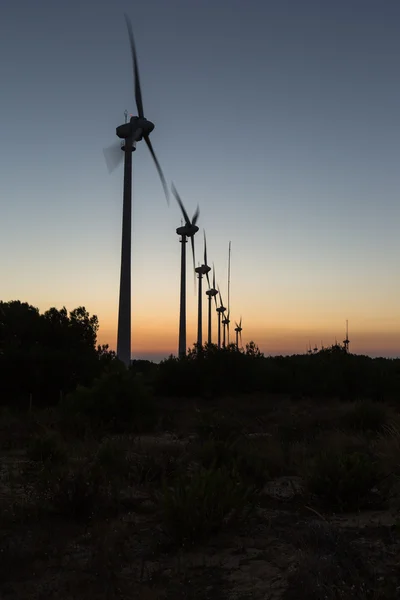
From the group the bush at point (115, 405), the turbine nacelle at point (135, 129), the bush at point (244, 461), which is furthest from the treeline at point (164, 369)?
the bush at point (244, 461)

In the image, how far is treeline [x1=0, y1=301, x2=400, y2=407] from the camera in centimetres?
3166

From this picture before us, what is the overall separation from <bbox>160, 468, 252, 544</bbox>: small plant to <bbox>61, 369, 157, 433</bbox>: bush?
42.7ft

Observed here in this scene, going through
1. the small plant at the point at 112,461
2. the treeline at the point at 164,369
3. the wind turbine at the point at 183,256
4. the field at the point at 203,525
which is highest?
the wind turbine at the point at 183,256

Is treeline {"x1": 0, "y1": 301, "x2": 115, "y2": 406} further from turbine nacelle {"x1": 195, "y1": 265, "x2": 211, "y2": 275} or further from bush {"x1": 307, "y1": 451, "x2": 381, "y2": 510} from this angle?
turbine nacelle {"x1": 195, "y1": 265, "x2": 211, "y2": 275}

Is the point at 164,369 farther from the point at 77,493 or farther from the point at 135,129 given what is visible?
the point at 77,493

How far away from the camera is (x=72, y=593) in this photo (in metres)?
6.04

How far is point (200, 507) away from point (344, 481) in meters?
2.89

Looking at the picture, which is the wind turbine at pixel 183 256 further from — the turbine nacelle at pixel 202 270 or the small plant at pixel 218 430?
the small plant at pixel 218 430

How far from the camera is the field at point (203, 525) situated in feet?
19.7

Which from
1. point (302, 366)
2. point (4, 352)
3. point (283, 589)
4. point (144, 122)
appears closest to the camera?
point (283, 589)

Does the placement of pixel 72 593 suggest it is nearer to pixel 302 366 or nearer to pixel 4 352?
pixel 4 352

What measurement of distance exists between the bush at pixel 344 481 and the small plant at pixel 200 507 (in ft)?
6.17

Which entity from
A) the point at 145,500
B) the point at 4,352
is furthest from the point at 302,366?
the point at 145,500

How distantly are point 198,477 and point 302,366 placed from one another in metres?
32.1
